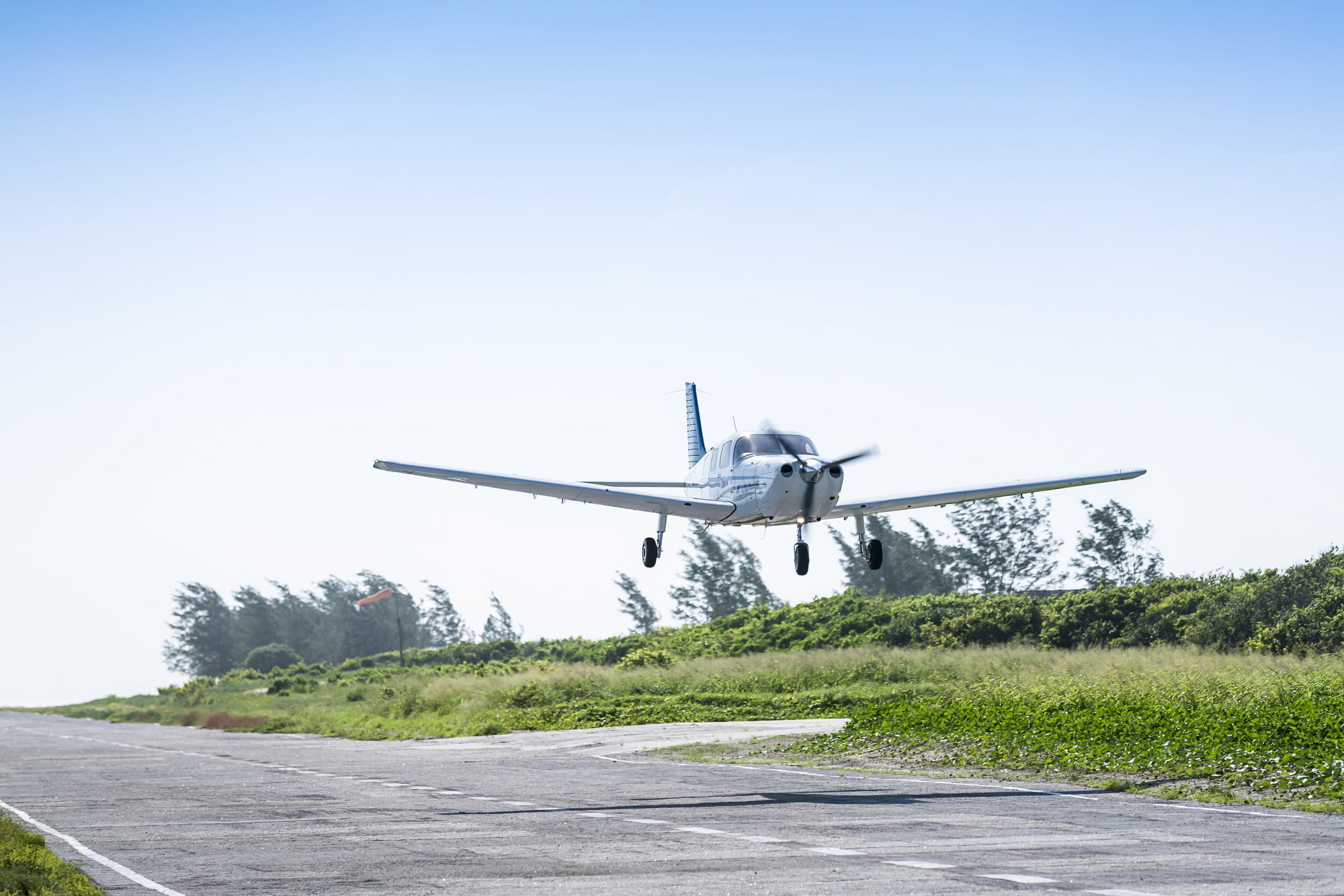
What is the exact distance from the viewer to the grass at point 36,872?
13203 mm

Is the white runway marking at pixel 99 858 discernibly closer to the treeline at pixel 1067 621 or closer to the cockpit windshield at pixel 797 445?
the cockpit windshield at pixel 797 445

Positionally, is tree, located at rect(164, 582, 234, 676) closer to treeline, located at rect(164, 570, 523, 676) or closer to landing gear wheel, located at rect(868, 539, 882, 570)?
treeline, located at rect(164, 570, 523, 676)

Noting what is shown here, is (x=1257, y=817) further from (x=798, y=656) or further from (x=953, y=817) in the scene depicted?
(x=798, y=656)

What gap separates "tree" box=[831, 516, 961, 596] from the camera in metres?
113

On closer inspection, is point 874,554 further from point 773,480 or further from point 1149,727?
point 1149,727

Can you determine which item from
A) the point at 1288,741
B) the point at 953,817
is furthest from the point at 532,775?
the point at 1288,741

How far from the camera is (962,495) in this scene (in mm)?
27000

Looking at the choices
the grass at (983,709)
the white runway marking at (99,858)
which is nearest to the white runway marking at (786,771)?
the grass at (983,709)

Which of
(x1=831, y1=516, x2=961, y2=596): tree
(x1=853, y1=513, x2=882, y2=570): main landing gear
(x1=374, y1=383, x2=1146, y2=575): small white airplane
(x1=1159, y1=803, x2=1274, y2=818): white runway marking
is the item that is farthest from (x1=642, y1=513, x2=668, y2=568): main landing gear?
(x1=831, y1=516, x2=961, y2=596): tree

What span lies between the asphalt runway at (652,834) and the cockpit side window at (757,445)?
6.44 m

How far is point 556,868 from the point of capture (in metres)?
14.2

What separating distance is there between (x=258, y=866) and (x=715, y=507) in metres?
13.0

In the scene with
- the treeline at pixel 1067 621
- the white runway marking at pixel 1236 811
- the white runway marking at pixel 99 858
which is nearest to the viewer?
the white runway marking at pixel 99 858

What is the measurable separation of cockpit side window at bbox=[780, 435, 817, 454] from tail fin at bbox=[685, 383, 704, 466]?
9.47 m
